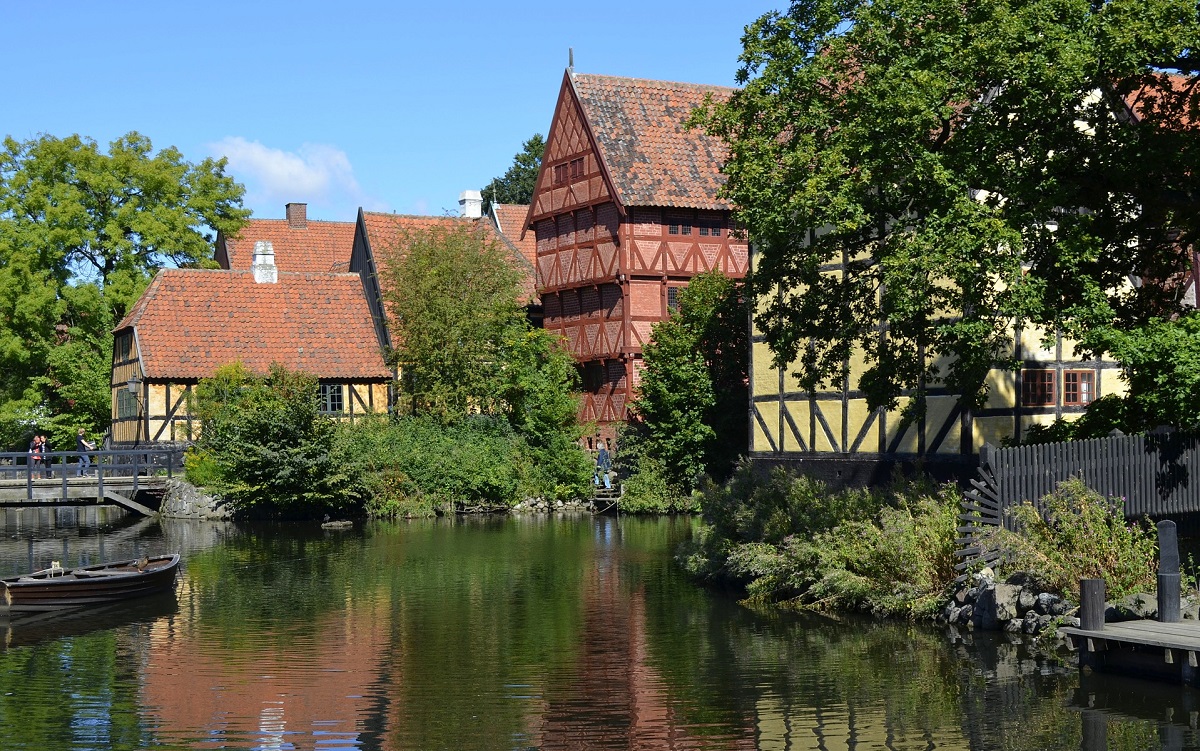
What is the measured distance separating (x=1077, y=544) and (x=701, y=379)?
22.7m

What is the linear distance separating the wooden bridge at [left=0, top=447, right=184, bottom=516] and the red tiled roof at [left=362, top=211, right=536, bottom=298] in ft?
34.6

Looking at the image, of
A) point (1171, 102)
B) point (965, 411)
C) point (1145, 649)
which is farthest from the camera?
point (965, 411)

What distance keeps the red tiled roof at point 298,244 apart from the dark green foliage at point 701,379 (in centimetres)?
2487

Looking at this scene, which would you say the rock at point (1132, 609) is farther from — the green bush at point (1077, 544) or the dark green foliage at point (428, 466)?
the dark green foliage at point (428, 466)

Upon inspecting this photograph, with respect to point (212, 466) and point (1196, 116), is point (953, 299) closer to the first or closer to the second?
point (1196, 116)

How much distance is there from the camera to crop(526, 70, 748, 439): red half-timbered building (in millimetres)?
46531

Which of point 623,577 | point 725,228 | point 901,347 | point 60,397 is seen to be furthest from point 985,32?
point 60,397

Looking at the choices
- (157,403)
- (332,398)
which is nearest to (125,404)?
(157,403)

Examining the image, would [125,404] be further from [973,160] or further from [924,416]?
[973,160]

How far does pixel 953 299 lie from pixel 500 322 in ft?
91.7

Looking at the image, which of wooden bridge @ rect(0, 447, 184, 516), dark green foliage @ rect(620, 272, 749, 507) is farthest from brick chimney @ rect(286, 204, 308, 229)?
dark green foliage @ rect(620, 272, 749, 507)

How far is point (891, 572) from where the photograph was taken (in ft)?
73.1

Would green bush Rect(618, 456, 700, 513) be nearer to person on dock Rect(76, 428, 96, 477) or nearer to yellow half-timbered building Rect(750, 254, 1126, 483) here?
yellow half-timbered building Rect(750, 254, 1126, 483)

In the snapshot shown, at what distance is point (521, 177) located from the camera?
82.4 meters
